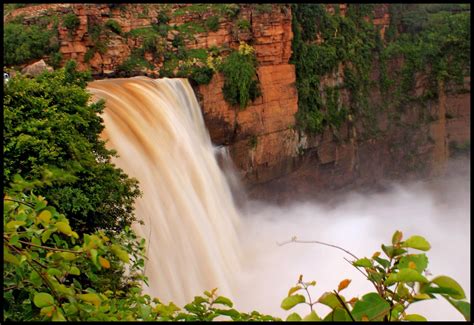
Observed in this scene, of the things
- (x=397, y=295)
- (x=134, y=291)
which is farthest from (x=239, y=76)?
(x=397, y=295)

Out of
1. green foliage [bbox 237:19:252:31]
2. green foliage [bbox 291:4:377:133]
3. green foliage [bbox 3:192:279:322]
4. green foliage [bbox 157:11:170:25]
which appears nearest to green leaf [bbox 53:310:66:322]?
green foliage [bbox 3:192:279:322]

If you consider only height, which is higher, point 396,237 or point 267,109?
point 267,109

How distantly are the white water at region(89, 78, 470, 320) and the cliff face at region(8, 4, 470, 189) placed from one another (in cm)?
101

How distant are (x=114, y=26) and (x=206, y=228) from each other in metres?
6.24

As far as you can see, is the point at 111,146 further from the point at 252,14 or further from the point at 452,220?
the point at 452,220

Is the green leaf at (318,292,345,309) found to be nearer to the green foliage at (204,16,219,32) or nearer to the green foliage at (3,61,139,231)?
the green foliage at (3,61,139,231)

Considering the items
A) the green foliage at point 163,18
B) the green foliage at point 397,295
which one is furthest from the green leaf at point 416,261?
the green foliage at point 163,18

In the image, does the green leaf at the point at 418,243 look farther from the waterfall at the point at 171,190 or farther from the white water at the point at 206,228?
the waterfall at the point at 171,190

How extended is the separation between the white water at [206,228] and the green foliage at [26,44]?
2414mm

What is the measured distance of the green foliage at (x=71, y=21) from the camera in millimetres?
11086

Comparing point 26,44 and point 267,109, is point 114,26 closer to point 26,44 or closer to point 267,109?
point 26,44

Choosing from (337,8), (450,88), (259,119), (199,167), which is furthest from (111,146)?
(450,88)

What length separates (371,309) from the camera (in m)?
1.22

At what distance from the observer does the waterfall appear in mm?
7125
